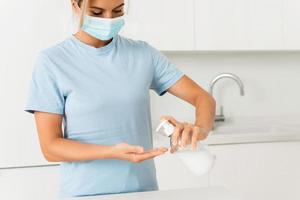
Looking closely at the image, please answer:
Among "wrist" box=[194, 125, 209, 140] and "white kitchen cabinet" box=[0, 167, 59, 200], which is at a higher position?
"wrist" box=[194, 125, 209, 140]

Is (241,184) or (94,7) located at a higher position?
(94,7)

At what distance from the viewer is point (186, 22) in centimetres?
234

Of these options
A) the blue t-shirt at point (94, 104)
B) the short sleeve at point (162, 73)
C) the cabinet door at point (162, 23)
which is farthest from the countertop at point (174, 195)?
the cabinet door at point (162, 23)

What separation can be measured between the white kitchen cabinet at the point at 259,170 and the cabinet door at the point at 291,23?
58 cm

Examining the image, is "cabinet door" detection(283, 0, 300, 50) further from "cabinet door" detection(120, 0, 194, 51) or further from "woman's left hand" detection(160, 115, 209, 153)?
"woman's left hand" detection(160, 115, 209, 153)

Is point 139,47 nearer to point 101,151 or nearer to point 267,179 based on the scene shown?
point 101,151

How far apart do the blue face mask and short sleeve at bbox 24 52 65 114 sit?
13 centimetres

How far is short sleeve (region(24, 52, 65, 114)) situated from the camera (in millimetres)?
1074

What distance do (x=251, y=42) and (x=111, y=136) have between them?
153 centimetres

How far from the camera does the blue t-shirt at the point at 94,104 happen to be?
42.9 inches

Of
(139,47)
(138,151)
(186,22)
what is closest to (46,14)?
(186,22)

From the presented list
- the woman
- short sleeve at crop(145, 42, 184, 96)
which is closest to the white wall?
short sleeve at crop(145, 42, 184, 96)

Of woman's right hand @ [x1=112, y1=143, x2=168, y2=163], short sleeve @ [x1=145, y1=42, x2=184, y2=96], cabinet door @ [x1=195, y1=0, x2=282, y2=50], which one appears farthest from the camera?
cabinet door @ [x1=195, y1=0, x2=282, y2=50]

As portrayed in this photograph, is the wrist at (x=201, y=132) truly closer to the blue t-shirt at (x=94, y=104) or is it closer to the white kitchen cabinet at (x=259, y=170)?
the blue t-shirt at (x=94, y=104)
